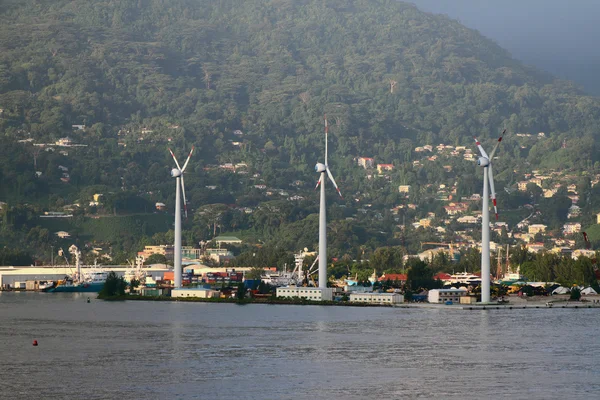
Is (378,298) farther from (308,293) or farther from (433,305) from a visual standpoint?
(433,305)

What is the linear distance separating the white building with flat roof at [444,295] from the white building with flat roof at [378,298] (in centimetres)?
308

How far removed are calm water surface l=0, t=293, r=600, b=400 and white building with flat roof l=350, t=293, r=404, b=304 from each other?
47.8 ft

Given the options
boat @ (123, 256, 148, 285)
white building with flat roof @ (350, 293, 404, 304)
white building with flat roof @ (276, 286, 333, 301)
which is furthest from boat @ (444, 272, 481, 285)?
boat @ (123, 256, 148, 285)

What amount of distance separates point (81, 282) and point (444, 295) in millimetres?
65564

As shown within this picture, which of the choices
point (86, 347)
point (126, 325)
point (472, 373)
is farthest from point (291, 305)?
point (472, 373)

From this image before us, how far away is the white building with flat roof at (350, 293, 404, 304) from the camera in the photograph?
129 m

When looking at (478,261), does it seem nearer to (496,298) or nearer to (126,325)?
(496,298)

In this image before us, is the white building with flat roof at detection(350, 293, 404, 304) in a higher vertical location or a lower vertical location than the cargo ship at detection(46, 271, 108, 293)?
lower

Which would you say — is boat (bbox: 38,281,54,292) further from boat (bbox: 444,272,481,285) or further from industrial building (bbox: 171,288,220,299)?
boat (bbox: 444,272,481,285)

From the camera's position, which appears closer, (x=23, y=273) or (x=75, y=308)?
(x=75, y=308)

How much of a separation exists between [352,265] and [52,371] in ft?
391

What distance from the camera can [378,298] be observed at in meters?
130

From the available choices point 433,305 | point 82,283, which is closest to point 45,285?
point 82,283

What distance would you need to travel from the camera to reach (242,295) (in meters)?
136
